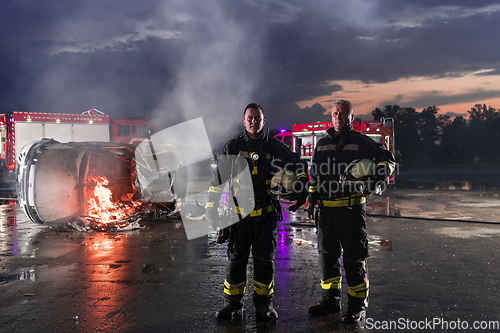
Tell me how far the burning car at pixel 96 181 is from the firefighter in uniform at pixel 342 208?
4708 millimetres

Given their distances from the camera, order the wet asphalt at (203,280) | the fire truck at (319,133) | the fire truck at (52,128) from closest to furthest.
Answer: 1. the wet asphalt at (203,280)
2. the fire truck at (319,133)
3. the fire truck at (52,128)

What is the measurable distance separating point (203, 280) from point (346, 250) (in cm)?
168

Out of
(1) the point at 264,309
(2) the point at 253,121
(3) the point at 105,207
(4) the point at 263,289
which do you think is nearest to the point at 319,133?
(3) the point at 105,207

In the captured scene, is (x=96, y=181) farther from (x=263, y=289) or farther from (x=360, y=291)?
(x=360, y=291)

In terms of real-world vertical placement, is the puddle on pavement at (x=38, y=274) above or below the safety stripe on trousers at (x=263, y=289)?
below

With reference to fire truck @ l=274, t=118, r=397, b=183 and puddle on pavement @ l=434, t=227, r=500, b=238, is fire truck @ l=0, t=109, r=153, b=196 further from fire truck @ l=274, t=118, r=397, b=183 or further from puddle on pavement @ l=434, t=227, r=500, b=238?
puddle on pavement @ l=434, t=227, r=500, b=238

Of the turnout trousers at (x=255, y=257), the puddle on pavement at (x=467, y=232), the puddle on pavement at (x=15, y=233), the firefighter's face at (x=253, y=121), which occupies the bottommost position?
the puddle on pavement at (x=467, y=232)

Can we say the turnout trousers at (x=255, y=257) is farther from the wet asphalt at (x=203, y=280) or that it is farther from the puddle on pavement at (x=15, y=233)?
the puddle on pavement at (x=15, y=233)

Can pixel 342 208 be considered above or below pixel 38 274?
above

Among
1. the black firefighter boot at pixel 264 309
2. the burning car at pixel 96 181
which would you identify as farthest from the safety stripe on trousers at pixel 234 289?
the burning car at pixel 96 181

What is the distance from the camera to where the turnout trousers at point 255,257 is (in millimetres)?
3258

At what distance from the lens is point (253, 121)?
338cm

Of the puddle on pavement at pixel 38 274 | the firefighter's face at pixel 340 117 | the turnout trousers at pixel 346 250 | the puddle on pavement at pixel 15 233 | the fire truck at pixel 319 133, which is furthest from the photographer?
the fire truck at pixel 319 133

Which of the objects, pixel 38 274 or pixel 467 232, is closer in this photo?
pixel 38 274
